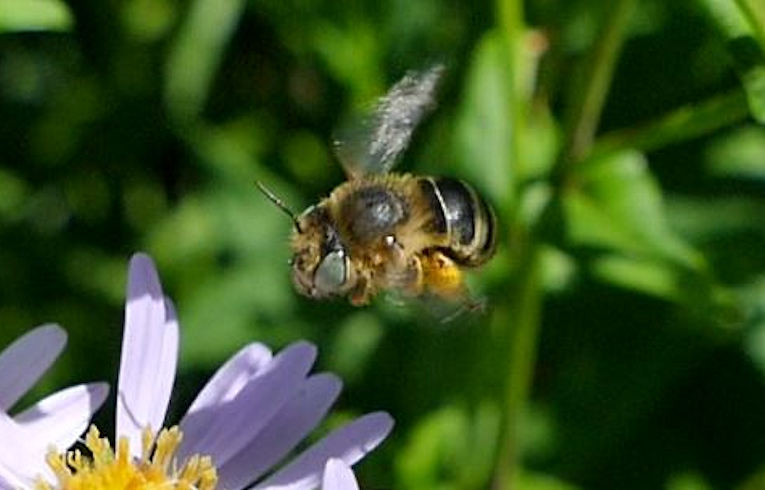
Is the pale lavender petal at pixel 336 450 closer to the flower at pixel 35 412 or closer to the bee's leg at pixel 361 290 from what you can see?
the bee's leg at pixel 361 290

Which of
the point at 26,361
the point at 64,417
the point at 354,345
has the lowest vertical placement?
the point at 354,345

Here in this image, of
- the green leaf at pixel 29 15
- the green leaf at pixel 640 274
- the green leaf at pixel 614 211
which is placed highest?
the green leaf at pixel 29 15

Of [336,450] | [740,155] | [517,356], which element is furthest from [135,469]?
[740,155]

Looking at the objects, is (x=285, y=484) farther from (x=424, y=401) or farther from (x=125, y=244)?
(x=125, y=244)

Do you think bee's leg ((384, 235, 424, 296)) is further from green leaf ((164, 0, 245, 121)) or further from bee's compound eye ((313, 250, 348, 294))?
green leaf ((164, 0, 245, 121))

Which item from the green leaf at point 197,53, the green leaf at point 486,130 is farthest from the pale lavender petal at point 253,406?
the green leaf at point 197,53

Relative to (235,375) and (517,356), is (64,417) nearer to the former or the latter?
(235,375)
